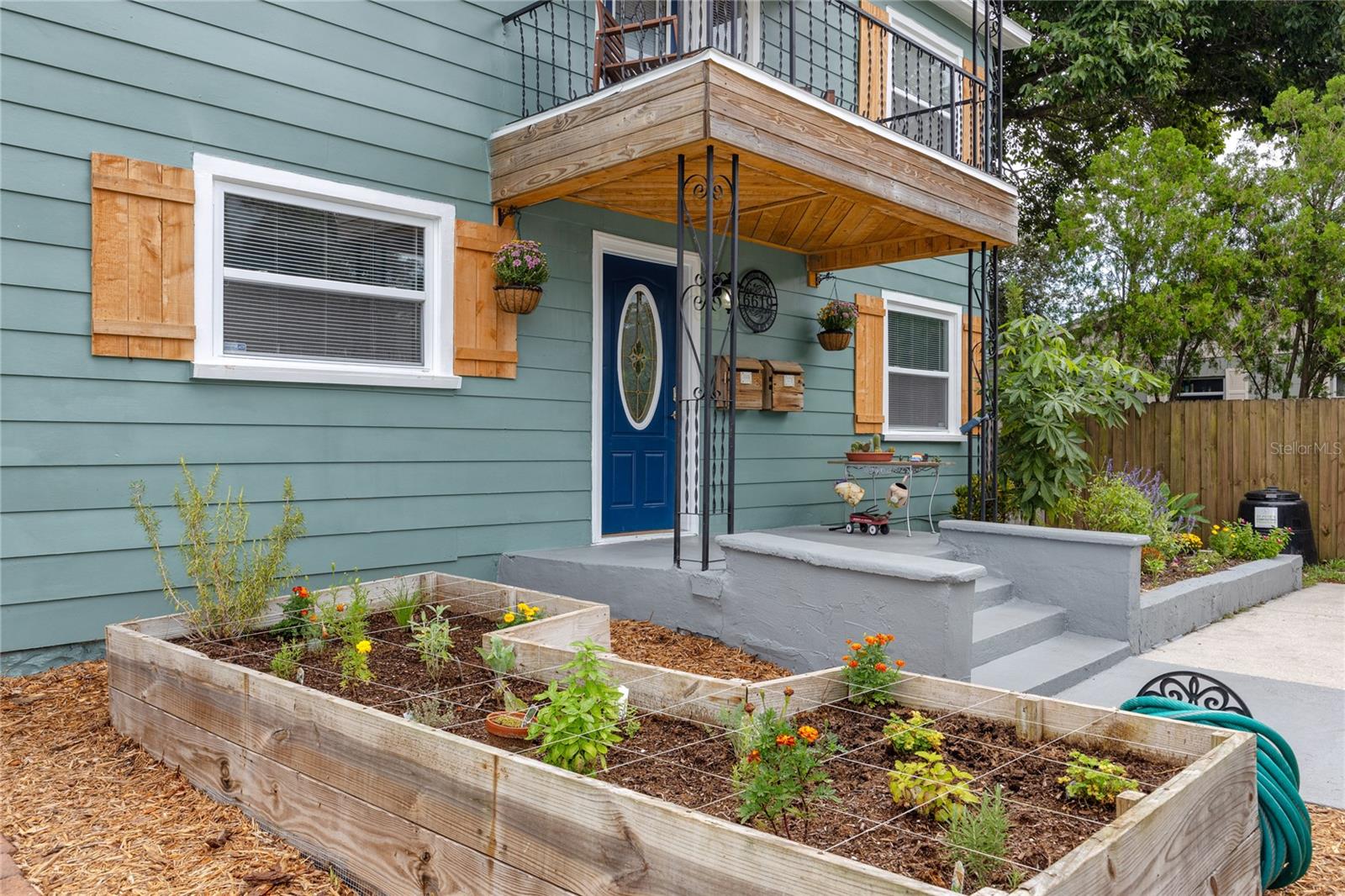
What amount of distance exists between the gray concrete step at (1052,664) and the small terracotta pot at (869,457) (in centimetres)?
213

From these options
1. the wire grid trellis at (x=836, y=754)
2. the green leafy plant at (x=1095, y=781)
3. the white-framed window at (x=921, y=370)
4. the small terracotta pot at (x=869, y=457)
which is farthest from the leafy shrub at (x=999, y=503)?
the green leafy plant at (x=1095, y=781)

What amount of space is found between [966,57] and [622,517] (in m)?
6.26

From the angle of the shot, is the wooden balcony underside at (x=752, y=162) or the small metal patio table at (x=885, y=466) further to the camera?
the small metal patio table at (x=885, y=466)

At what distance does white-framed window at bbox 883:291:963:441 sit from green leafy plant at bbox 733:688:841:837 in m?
6.32

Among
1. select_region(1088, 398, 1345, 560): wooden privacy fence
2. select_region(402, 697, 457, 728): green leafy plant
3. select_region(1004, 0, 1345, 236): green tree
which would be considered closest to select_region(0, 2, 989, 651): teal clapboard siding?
select_region(402, 697, 457, 728): green leafy plant

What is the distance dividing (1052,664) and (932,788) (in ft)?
8.11

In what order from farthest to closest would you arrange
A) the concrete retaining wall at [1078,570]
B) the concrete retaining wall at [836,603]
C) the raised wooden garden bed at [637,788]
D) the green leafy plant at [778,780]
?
the concrete retaining wall at [1078,570] → the concrete retaining wall at [836,603] → the green leafy plant at [778,780] → the raised wooden garden bed at [637,788]

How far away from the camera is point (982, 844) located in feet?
5.86

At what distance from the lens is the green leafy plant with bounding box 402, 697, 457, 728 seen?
2.57m

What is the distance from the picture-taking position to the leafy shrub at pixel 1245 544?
7.09m

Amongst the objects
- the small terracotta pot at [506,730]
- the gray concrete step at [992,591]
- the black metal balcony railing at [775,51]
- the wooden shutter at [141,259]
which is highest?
the black metal balcony railing at [775,51]

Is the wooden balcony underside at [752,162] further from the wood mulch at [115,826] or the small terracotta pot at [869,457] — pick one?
the wood mulch at [115,826]

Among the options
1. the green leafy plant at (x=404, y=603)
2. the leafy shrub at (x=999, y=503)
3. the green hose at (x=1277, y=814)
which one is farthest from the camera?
the leafy shrub at (x=999, y=503)

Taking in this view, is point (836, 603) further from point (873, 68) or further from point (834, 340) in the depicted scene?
point (873, 68)
